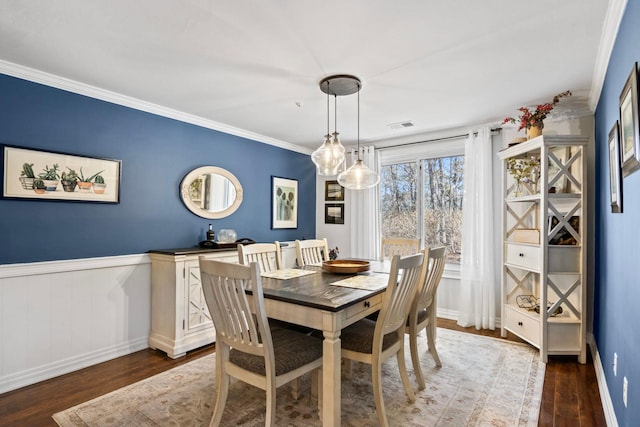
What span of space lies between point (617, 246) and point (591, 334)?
5.40 ft

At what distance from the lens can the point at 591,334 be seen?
10.4 ft

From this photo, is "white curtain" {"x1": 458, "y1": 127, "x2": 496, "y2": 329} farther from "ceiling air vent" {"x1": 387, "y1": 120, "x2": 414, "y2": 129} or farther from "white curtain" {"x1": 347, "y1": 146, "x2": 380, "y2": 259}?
"white curtain" {"x1": 347, "y1": 146, "x2": 380, "y2": 259}

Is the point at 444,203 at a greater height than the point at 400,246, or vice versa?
the point at 444,203

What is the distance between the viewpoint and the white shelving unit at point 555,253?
289 centimetres

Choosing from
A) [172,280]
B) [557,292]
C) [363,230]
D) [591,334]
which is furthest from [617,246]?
[172,280]

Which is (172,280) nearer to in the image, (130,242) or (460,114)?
(130,242)

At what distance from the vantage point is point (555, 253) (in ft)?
9.70

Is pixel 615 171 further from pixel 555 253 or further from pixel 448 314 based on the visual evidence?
pixel 448 314

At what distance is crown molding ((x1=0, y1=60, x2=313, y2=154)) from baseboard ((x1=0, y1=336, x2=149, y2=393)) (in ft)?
7.20

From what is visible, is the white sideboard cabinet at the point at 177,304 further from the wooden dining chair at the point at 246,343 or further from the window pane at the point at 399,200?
the window pane at the point at 399,200

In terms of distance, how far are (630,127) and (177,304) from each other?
3.35 metres

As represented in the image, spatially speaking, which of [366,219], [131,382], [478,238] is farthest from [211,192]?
[478,238]

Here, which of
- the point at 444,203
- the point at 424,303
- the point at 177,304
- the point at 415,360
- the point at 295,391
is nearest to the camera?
the point at 295,391

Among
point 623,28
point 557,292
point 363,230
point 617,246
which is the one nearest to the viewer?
→ point 623,28
